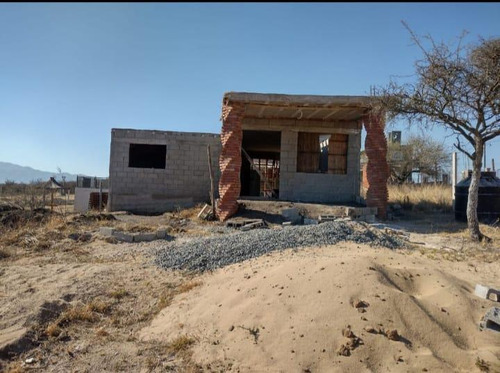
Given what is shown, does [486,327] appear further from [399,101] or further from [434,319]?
[399,101]

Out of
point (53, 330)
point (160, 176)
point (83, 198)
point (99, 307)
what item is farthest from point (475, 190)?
point (83, 198)

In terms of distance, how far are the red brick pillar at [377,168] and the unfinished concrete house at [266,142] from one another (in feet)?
0.10

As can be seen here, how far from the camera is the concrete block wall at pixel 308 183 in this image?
15070 millimetres

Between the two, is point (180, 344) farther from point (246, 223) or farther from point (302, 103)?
point (302, 103)

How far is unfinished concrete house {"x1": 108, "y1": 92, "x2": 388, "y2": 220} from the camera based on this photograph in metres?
12.9

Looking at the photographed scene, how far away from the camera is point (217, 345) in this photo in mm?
4047

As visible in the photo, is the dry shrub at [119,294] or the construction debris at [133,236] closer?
the dry shrub at [119,294]

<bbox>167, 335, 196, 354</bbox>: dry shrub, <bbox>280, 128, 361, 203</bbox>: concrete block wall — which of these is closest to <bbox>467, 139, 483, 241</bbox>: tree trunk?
<bbox>280, 128, 361, 203</bbox>: concrete block wall

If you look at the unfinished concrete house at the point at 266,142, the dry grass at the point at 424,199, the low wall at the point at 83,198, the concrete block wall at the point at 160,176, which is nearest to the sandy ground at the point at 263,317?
the unfinished concrete house at the point at 266,142

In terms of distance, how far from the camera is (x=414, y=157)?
28984 millimetres

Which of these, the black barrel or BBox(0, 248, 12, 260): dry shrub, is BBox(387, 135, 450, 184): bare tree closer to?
the black barrel

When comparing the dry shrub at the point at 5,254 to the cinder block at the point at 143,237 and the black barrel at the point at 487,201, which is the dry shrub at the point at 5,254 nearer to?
the cinder block at the point at 143,237

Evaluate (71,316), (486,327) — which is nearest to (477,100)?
(486,327)

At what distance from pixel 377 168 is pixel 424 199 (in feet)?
21.4
